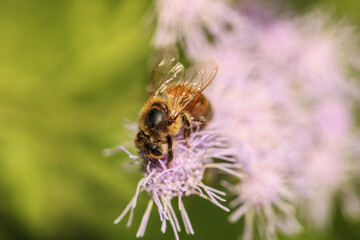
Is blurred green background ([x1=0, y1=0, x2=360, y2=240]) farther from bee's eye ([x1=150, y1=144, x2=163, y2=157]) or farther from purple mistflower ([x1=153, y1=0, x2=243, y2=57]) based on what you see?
bee's eye ([x1=150, y1=144, x2=163, y2=157])

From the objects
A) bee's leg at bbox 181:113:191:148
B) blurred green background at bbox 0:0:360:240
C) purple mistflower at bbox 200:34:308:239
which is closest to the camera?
bee's leg at bbox 181:113:191:148

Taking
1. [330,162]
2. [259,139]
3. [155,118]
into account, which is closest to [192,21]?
[259,139]

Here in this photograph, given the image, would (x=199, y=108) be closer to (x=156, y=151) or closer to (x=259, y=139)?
(x=156, y=151)

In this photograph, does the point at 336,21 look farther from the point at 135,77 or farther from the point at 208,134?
the point at 208,134

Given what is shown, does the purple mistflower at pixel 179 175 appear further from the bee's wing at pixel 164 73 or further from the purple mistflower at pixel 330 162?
the purple mistflower at pixel 330 162

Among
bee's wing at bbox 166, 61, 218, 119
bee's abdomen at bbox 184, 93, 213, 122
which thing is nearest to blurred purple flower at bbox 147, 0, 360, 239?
bee's abdomen at bbox 184, 93, 213, 122

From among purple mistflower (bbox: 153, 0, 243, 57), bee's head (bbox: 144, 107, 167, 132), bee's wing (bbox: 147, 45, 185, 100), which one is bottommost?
bee's head (bbox: 144, 107, 167, 132)

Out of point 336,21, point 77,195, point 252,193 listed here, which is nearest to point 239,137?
point 252,193
